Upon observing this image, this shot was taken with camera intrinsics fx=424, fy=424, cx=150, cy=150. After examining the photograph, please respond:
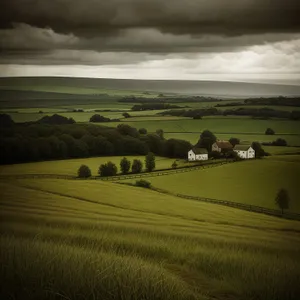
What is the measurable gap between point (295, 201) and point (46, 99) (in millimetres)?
3031

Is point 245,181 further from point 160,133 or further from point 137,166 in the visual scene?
point 137,166

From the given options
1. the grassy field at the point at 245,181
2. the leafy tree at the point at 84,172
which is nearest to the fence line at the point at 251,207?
the grassy field at the point at 245,181

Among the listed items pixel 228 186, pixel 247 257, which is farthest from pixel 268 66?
pixel 247 257

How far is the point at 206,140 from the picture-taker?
4.73 meters

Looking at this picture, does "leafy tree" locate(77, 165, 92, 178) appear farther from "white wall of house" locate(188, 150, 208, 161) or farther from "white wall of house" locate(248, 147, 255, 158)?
"white wall of house" locate(248, 147, 255, 158)

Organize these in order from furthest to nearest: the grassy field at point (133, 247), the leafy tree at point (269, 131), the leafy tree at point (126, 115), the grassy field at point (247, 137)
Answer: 1. the leafy tree at point (126, 115)
2. the leafy tree at point (269, 131)
3. the grassy field at point (247, 137)
4. the grassy field at point (133, 247)

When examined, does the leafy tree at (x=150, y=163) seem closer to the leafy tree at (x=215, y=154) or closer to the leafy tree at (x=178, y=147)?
the leafy tree at (x=178, y=147)

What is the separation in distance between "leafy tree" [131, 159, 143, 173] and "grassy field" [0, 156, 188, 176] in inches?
1.6

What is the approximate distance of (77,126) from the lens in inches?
189

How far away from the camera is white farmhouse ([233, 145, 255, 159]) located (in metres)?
4.64

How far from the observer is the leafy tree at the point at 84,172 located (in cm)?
471

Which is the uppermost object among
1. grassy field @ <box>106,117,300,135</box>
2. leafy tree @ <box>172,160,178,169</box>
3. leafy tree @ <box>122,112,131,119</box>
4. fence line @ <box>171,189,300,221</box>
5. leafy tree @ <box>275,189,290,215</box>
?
leafy tree @ <box>122,112,131,119</box>

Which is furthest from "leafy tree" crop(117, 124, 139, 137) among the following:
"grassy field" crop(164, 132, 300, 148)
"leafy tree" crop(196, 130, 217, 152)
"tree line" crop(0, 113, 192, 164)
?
"leafy tree" crop(196, 130, 217, 152)

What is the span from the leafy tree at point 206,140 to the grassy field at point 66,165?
0.94 ft
